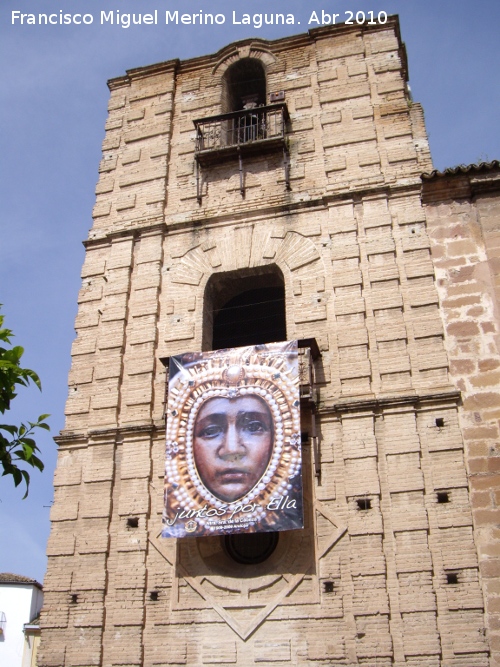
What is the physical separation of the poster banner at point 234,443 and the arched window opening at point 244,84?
6.88m

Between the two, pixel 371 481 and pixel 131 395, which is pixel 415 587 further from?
pixel 131 395

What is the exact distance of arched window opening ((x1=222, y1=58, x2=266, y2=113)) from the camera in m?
16.3

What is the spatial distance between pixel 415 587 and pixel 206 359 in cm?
426

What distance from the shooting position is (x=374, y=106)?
1436 cm

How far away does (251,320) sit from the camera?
1434cm

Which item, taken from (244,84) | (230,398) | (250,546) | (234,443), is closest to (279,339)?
(230,398)

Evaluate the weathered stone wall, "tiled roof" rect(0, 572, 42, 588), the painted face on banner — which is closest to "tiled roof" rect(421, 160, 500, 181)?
the weathered stone wall

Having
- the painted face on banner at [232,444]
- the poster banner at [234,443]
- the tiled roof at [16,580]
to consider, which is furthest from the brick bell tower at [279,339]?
the tiled roof at [16,580]

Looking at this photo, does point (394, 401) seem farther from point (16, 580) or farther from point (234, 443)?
point (16, 580)

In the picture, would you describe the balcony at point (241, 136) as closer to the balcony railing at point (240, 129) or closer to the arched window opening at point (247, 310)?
the balcony railing at point (240, 129)

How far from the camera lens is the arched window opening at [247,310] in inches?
531

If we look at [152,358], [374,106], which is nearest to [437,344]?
[152,358]

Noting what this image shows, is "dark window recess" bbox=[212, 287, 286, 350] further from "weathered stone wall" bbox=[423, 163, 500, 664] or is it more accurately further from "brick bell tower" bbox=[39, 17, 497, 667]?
"weathered stone wall" bbox=[423, 163, 500, 664]

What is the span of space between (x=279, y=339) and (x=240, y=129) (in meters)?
3.99
